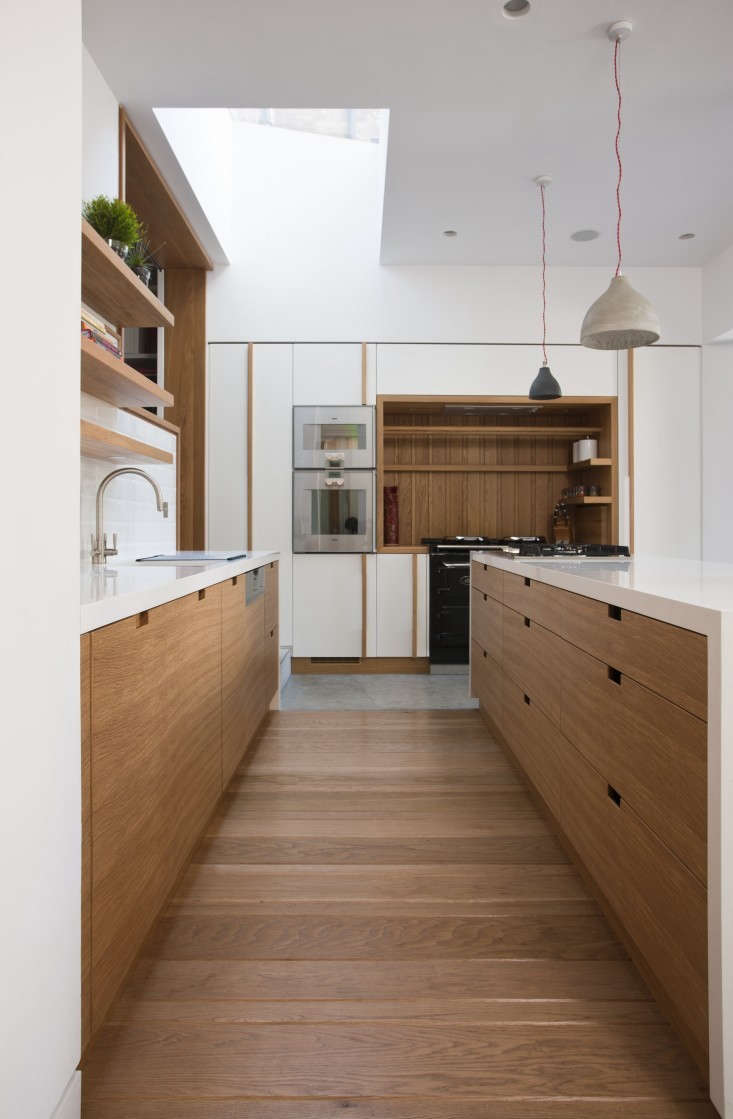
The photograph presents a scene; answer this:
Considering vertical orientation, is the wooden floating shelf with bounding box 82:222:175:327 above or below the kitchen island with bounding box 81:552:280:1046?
above

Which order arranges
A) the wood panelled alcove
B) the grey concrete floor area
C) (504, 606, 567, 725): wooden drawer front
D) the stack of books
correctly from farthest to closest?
the wood panelled alcove → the grey concrete floor area → the stack of books → (504, 606, 567, 725): wooden drawer front

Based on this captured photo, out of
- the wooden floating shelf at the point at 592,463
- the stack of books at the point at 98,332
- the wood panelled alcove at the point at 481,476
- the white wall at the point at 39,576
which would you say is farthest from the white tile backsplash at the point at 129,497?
the wooden floating shelf at the point at 592,463

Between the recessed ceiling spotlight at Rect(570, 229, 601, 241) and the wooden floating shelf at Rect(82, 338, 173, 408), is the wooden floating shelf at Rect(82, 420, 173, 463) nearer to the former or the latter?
the wooden floating shelf at Rect(82, 338, 173, 408)

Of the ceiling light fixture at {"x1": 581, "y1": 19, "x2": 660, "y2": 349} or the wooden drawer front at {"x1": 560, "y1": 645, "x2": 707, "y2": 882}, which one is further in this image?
the ceiling light fixture at {"x1": 581, "y1": 19, "x2": 660, "y2": 349}

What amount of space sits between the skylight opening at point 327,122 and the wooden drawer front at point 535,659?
411 centimetres

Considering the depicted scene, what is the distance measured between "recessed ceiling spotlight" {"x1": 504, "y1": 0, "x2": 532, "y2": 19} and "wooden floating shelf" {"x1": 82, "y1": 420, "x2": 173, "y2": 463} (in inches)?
83.2

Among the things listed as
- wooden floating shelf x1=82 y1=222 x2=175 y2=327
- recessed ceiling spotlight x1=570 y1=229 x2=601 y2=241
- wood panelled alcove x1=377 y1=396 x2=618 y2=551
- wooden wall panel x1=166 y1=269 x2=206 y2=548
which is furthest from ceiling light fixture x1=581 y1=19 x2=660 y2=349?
wooden wall panel x1=166 y1=269 x2=206 y2=548

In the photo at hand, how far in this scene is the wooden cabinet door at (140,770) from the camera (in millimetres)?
1133

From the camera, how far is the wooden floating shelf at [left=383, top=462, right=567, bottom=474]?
5.43 m

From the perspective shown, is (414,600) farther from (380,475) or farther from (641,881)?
(641,881)

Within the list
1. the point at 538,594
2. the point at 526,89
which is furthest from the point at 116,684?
the point at 526,89

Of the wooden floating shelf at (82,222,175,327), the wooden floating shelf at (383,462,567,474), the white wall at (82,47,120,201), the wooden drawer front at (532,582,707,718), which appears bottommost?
the wooden drawer front at (532,582,707,718)

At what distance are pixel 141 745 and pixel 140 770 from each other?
5 centimetres

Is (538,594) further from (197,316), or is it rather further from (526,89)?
(197,316)
